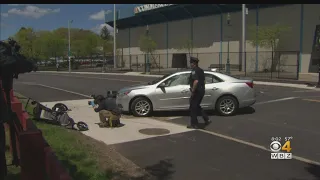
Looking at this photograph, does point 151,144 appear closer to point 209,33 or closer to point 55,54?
point 209,33

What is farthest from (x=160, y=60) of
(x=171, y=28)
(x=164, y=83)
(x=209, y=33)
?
(x=164, y=83)

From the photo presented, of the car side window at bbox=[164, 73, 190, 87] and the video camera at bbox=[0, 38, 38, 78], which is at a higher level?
the video camera at bbox=[0, 38, 38, 78]

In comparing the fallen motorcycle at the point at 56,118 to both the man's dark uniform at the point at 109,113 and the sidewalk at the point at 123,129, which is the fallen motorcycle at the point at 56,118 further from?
the man's dark uniform at the point at 109,113

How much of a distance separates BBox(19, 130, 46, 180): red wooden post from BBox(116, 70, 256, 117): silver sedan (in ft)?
20.7

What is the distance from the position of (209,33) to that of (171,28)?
313 inches

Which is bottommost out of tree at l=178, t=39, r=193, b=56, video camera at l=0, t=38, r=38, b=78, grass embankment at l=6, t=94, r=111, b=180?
grass embankment at l=6, t=94, r=111, b=180

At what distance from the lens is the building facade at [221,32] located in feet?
100

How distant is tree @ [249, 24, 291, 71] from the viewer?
30881mm

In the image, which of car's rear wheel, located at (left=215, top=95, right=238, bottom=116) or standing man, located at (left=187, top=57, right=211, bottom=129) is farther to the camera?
car's rear wheel, located at (left=215, top=95, right=238, bottom=116)

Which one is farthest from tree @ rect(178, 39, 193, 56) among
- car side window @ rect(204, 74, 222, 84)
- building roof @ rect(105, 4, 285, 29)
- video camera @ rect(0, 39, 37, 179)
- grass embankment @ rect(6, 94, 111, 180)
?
video camera @ rect(0, 39, 37, 179)

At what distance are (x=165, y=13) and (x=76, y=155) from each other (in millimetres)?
42625

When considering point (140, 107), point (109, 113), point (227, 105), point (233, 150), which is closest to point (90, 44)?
point (140, 107)

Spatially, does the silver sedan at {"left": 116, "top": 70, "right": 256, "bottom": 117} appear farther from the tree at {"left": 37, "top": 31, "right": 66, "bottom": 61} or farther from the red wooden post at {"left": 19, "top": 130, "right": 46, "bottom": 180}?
the tree at {"left": 37, "top": 31, "right": 66, "bottom": 61}

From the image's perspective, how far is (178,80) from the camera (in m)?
Result: 10.7
